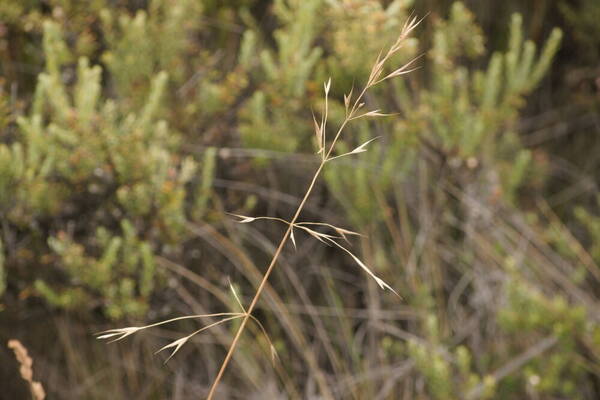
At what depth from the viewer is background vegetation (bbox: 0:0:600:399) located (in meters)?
1.96

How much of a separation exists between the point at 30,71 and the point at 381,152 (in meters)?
1.12

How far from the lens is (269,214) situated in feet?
8.46

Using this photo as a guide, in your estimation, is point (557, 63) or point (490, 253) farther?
point (557, 63)

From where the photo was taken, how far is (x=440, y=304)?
2469mm

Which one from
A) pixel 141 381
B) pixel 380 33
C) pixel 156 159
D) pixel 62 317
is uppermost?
pixel 380 33

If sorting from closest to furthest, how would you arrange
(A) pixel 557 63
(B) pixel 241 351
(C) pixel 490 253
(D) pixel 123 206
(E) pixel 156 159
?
1. (E) pixel 156 159
2. (D) pixel 123 206
3. (B) pixel 241 351
4. (C) pixel 490 253
5. (A) pixel 557 63

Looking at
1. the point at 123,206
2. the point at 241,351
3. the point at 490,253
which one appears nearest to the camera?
the point at 123,206

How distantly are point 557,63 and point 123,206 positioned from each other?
194 centimetres

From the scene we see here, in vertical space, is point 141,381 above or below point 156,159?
below

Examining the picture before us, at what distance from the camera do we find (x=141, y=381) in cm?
233

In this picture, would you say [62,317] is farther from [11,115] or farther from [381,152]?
[381,152]

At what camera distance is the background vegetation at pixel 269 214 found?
1958 mm

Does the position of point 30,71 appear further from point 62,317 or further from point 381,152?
point 381,152

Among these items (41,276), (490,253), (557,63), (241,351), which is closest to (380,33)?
(490,253)
